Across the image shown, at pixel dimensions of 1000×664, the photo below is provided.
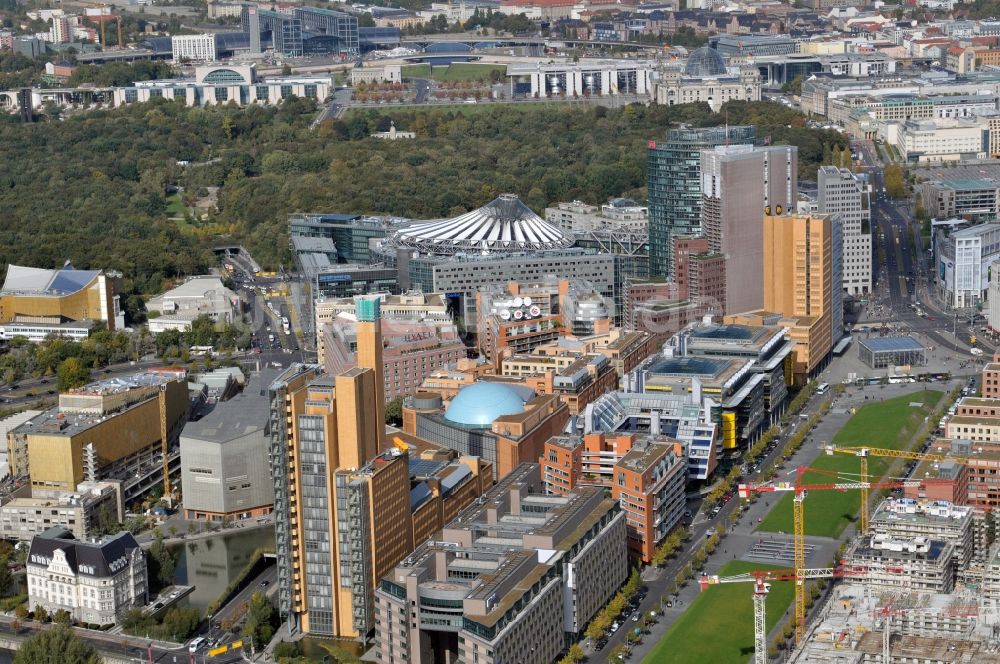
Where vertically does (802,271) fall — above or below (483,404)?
above

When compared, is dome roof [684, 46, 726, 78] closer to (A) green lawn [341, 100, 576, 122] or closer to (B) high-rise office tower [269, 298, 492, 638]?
(A) green lawn [341, 100, 576, 122]

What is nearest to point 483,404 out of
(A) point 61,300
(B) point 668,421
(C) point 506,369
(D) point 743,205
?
(B) point 668,421

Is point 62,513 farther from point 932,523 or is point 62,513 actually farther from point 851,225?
point 851,225

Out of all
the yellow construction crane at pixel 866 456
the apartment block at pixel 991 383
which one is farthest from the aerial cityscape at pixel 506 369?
the yellow construction crane at pixel 866 456

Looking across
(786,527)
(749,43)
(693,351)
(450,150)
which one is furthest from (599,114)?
(786,527)

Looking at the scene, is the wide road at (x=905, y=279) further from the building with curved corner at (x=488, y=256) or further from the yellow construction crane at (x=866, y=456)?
the yellow construction crane at (x=866, y=456)

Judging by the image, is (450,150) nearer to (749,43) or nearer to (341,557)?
(749,43)
